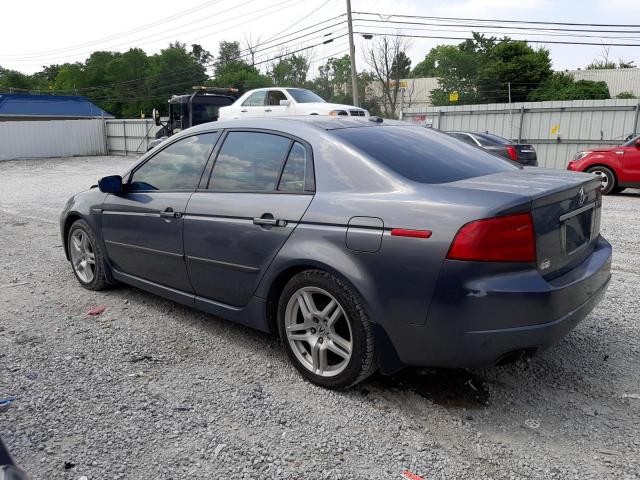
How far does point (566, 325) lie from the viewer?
279cm

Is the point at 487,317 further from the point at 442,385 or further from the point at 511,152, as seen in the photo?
the point at 511,152

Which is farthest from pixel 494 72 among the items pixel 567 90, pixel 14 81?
pixel 14 81

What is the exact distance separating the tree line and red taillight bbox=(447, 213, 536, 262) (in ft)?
177

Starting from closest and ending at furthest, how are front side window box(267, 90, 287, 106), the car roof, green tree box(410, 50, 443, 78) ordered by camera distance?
the car roof, front side window box(267, 90, 287, 106), green tree box(410, 50, 443, 78)

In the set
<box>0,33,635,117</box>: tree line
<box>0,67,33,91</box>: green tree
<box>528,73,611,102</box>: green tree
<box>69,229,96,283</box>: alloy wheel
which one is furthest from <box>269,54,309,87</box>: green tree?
<box>69,229,96,283</box>: alloy wheel

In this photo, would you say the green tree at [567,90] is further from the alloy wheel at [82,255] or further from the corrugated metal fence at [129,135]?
the alloy wheel at [82,255]

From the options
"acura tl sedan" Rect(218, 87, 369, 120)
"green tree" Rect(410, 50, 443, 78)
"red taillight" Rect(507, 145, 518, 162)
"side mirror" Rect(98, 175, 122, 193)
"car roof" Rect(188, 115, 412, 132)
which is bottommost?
"red taillight" Rect(507, 145, 518, 162)

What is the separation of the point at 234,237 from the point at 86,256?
228 centimetres

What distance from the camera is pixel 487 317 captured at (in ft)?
8.49

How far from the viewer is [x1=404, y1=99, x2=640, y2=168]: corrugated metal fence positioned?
17766 millimetres

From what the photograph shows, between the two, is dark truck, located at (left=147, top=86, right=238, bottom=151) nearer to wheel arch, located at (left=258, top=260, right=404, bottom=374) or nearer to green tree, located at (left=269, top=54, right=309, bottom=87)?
wheel arch, located at (left=258, top=260, right=404, bottom=374)

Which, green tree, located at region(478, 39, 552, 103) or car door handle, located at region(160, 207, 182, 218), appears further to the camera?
green tree, located at region(478, 39, 552, 103)

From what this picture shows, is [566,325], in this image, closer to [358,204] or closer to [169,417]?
[358,204]

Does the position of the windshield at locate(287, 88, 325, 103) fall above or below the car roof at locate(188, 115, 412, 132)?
above
